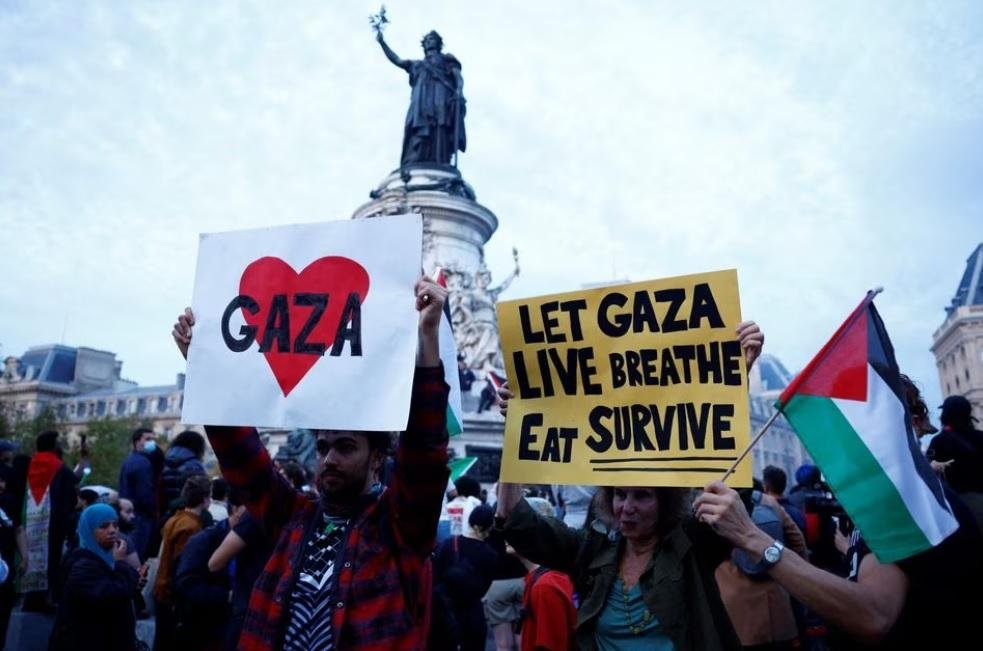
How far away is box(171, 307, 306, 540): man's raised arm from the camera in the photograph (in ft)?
10.1

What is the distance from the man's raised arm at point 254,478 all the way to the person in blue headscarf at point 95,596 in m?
2.65

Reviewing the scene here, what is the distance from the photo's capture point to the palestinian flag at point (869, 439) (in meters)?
2.60

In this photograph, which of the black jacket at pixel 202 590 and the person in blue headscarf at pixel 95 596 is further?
the person in blue headscarf at pixel 95 596

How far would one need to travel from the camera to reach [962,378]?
5706cm

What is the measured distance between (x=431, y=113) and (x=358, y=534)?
89.2 ft

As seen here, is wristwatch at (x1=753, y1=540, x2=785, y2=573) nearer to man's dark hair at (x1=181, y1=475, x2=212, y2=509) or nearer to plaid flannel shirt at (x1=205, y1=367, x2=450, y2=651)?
plaid flannel shirt at (x1=205, y1=367, x2=450, y2=651)

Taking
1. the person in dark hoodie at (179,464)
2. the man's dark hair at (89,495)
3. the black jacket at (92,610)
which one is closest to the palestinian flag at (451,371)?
the black jacket at (92,610)

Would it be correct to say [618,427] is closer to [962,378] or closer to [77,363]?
[962,378]

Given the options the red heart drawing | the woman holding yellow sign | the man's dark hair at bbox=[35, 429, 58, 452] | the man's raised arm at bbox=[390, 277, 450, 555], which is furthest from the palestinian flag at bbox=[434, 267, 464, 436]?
the man's dark hair at bbox=[35, 429, 58, 452]

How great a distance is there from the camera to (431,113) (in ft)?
93.9

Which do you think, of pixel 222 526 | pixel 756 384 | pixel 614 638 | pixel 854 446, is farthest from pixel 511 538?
pixel 756 384

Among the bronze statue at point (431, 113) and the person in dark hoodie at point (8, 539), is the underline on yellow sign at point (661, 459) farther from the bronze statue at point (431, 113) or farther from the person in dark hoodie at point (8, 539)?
the bronze statue at point (431, 113)

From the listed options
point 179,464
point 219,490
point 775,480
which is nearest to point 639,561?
point 775,480

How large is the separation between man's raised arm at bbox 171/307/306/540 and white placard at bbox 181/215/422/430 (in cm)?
9
